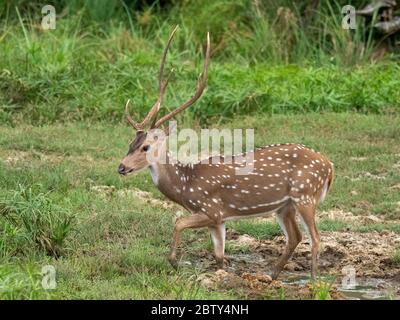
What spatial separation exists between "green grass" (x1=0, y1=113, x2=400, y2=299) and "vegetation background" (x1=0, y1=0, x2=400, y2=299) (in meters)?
Result: 0.02

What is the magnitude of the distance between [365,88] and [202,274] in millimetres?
5494

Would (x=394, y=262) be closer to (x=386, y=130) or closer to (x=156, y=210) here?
(x=156, y=210)

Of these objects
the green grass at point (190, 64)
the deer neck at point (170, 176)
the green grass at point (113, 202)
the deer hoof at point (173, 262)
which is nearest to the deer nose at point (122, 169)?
the deer neck at point (170, 176)

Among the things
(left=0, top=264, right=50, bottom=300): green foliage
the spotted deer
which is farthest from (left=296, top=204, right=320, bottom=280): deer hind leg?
(left=0, top=264, right=50, bottom=300): green foliage

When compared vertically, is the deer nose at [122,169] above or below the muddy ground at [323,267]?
above

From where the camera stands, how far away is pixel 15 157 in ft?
37.5

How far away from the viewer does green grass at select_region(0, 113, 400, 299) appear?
7.84m

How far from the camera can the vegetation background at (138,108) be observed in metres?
8.48

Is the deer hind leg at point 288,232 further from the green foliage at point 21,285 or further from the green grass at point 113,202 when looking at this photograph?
the green foliage at point 21,285

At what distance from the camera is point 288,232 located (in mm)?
8797

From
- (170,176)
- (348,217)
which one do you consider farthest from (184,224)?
(348,217)
